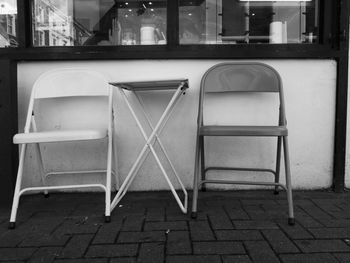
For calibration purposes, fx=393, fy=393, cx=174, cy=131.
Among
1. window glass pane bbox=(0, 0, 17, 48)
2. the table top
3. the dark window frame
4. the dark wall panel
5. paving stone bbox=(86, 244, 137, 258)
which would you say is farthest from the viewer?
window glass pane bbox=(0, 0, 17, 48)

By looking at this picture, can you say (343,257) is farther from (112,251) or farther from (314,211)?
(112,251)

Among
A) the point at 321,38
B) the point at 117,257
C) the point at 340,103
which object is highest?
the point at 321,38

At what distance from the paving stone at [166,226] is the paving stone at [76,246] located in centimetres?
39

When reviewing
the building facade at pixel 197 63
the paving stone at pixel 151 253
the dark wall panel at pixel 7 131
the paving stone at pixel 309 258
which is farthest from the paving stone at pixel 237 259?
the dark wall panel at pixel 7 131

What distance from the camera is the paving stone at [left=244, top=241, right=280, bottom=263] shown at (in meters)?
2.13

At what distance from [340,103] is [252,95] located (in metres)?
0.76

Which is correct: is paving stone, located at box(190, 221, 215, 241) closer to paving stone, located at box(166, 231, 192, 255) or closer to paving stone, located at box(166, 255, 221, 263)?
paving stone, located at box(166, 231, 192, 255)

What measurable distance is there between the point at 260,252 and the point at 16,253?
1.40 m

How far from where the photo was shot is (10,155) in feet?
10.2

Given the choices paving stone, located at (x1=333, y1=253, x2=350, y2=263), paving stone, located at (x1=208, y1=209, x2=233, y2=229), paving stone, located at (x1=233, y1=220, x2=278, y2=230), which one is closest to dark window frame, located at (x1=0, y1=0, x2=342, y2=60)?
paving stone, located at (x1=208, y1=209, x2=233, y2=229)

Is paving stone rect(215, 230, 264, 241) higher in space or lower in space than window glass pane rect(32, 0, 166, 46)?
lower

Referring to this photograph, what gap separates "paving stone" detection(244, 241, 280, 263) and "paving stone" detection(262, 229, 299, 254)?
0.15 ft

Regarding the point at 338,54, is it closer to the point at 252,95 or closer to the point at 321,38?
the point at 321,38

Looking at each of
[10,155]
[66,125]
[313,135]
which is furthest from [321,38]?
[10,155]
